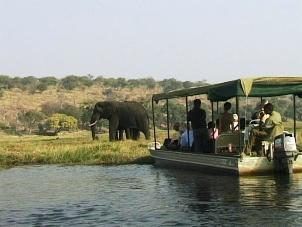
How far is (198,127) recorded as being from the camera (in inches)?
844

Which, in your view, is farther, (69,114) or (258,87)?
(69,114)

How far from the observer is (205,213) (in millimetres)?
12773

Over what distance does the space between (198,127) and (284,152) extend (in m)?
4.20

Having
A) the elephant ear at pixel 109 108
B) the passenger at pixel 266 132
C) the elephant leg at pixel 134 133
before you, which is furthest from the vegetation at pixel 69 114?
the elephant ear at pixel 109 108

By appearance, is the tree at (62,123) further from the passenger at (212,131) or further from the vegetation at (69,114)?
the passenger at (212,131)

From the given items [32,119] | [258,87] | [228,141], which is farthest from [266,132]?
[32,119]

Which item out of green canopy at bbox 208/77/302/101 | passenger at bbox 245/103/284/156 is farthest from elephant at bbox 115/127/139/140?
passenger at bbox 245/103/284/156

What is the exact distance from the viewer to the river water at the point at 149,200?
12.3m

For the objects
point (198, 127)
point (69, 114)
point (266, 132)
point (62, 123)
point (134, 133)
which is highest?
point (69, 114)

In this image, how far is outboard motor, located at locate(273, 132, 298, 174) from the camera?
702 inches

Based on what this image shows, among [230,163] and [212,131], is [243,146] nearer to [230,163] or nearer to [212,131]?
[230,163]

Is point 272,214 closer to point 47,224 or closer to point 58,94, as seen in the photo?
point 47,224

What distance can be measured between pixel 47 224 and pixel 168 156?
37.3 feet

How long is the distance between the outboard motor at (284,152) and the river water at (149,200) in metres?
0.45
